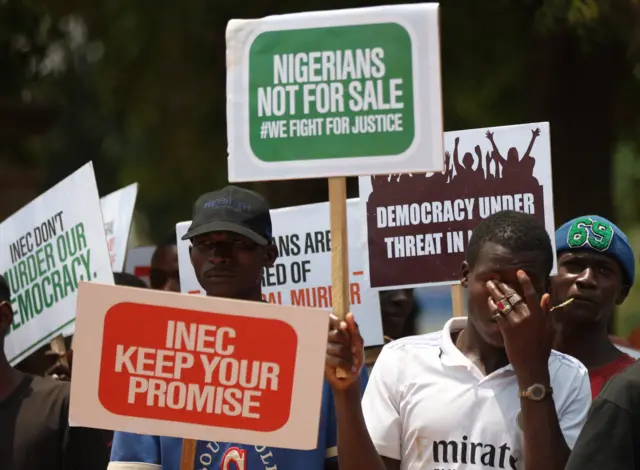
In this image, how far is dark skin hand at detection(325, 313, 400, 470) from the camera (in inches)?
144

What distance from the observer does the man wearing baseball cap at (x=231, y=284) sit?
13.1 ft

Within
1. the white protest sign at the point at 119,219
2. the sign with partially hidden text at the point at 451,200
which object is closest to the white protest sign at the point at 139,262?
the white protest sign at the point at 119,219

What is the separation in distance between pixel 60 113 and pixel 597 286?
8.60 metres

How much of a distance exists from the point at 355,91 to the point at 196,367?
0.84m

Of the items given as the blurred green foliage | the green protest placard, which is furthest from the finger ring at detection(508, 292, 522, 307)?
the blurred green foliage

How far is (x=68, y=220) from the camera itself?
19.7 ft

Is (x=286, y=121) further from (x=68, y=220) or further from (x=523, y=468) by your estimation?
(x=68, y=220)

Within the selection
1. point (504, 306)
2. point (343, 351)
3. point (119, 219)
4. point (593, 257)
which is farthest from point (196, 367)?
point (119, 219)

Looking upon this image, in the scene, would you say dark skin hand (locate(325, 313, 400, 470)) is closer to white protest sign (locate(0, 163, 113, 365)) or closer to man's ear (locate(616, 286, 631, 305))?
man's ear (locate(616, 286, 631, 305))

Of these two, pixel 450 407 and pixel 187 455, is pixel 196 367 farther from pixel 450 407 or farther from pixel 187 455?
pixel 450 407

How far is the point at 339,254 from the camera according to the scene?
3.80 metres

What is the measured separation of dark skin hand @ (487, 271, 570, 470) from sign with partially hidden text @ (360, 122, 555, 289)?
4.23ft

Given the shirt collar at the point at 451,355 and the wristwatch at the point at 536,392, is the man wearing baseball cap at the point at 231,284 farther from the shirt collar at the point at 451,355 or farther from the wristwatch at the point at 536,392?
the wristwatch at the point at 536,392

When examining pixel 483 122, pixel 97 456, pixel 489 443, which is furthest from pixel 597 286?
pixel 483 122
